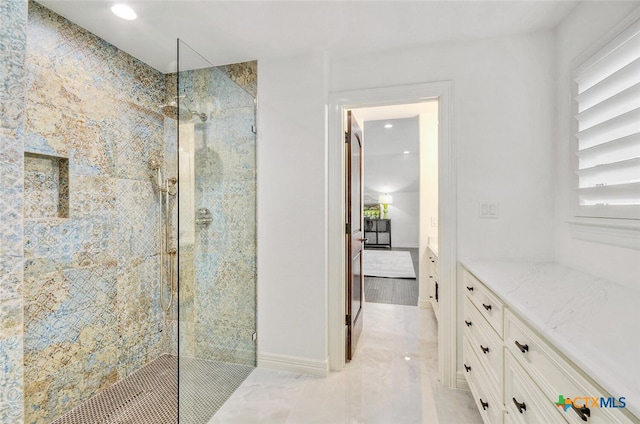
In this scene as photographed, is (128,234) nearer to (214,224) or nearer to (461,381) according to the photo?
(214,224)

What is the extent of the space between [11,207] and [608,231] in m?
2.23

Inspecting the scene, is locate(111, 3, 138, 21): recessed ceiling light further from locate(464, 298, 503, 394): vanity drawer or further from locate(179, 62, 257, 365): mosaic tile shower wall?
locate(464, 298, 503, 394): vanity drawer

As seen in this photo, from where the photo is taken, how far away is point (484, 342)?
4.88 ft

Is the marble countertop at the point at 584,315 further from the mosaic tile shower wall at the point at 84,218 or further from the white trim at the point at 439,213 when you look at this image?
A: the mosaic tile shower wall at the point at 84,218

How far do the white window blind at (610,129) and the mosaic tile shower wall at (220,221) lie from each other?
6.75ft

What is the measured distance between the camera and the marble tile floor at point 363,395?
169cm

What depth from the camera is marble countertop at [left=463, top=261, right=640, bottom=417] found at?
645 mm

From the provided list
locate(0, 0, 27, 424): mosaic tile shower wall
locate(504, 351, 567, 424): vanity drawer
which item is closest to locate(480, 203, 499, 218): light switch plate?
locate(504, 351, 567, 424): vanity drawer

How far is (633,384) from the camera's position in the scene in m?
0.60

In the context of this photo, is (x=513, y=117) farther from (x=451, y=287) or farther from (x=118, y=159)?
(x=118, y=159)

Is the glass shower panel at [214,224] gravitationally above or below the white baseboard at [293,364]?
above

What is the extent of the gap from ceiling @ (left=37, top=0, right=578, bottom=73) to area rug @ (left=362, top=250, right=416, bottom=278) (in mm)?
3949

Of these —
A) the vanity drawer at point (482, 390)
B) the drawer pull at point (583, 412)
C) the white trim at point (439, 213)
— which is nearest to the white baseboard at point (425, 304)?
the white trim at point (439, 213)

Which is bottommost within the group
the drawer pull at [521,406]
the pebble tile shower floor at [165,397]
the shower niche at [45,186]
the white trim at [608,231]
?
the pebble tile shower floor at [165,397]
